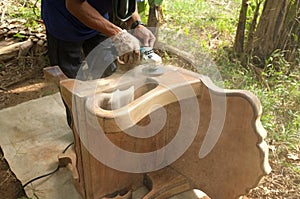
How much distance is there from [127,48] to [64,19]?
1.74 feet

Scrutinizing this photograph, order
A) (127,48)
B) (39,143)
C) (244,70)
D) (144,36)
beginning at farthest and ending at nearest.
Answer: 1. (244,70)
2. (39,143)
3. (144,36)
4. (127,48)

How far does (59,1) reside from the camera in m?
1.69

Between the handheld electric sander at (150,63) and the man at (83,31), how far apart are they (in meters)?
0.05

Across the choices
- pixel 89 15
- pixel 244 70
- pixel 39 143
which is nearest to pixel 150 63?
pixel 89 15

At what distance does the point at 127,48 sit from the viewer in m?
1.38

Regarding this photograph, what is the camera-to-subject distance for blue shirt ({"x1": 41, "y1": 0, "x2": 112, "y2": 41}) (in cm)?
169

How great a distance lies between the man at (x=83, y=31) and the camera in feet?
4.70

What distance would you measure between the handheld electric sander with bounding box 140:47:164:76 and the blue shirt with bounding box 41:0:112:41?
0.41 m

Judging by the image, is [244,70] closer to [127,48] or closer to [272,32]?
[272,32]

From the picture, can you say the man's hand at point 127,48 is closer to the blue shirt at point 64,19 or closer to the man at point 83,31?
the man at point 83,31

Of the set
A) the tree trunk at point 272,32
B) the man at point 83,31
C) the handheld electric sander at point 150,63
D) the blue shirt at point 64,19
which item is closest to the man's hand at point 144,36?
the man at point 83,31

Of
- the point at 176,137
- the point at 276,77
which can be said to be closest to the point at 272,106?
the point at 276,77

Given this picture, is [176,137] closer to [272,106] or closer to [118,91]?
[118,91]

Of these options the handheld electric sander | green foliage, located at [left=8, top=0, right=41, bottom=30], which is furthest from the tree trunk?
green foliage, located at [left=8, top=0, right=41, bottom=30]
